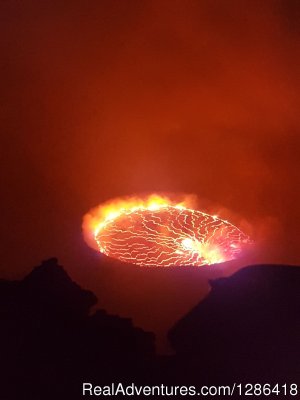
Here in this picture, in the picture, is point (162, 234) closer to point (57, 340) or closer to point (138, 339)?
point (138, 339)

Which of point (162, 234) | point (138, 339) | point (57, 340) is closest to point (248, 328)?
point (138, 339)

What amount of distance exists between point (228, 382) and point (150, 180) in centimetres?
241

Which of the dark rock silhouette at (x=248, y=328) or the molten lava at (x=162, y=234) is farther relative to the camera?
the molten lava at (x=162, y=234)

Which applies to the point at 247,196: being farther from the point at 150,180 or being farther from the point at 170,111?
the point at 170,111

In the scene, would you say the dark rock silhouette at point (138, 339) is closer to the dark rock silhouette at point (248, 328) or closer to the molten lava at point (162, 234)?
the dark rock silhouette at point (248, 328)

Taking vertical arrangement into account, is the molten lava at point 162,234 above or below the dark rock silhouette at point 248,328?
above

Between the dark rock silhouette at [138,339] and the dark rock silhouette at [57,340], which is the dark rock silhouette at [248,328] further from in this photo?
the dark rock silhouette at [57,340]

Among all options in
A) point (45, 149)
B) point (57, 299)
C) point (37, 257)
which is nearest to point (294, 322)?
point (57, 299)

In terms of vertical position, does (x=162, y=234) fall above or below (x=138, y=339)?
above

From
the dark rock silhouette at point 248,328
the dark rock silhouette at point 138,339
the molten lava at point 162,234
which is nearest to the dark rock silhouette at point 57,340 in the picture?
the dark rock silhouette at point 138,339

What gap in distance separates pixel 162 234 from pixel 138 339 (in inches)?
52.8

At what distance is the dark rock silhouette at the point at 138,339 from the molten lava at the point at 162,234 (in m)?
0.77

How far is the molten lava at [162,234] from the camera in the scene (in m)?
4.11

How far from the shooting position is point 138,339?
316 centimetres
